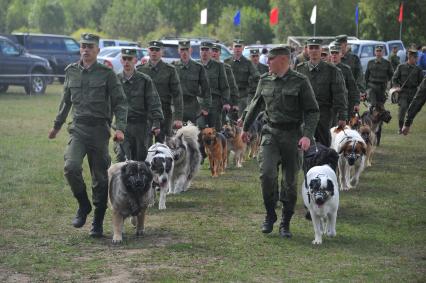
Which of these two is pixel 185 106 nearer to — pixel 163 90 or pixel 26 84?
pixel 163 90

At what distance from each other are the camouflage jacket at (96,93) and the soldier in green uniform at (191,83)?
4.33m

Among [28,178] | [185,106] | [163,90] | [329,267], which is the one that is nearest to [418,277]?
[329,267]

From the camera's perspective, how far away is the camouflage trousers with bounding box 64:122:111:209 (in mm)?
8797

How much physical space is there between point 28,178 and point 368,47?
24815 mm

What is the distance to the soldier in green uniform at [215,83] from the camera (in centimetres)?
1415

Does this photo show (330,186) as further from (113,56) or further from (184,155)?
(113,56)

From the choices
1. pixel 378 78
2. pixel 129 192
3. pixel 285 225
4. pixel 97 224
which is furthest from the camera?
pixel 378 78

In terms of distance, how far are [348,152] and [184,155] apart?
2397 millimetres

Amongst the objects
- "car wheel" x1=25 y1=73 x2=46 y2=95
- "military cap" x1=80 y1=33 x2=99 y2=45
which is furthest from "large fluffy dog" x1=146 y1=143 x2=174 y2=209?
"car wheel" x1=25 y1=73 x2=46 y2=95

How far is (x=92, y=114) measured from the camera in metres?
8.80

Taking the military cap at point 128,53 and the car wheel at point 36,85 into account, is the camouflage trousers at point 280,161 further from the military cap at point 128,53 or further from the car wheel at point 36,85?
the car wheel at point 36,85

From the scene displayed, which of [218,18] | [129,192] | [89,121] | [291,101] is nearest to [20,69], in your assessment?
[89,121]

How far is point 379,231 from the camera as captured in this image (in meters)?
9.71

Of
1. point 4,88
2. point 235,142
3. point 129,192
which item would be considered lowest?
point 4,88
